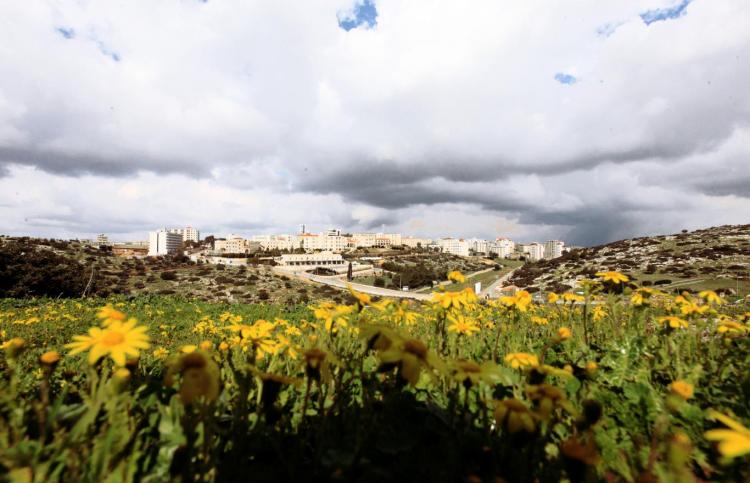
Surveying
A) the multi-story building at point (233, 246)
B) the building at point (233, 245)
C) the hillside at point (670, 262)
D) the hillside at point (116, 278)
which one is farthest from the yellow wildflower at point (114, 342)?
the building at point (233, 245)

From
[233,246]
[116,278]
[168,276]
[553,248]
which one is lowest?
[233,246]

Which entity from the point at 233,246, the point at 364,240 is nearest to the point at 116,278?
the point at 233,246

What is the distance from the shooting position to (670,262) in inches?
1262

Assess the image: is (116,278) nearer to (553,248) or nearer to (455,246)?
(553,248)

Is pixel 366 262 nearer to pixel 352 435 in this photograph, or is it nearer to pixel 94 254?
pixel 94 254

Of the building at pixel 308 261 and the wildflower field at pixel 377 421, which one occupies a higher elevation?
the wildflower field at pixel 377 421

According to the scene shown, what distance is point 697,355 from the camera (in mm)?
3277

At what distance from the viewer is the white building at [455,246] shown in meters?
189

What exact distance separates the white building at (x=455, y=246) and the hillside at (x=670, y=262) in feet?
465

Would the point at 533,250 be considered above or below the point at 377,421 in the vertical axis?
Result: below

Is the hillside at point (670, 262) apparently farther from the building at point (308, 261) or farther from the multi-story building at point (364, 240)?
the multi-story building at point (364, 240)

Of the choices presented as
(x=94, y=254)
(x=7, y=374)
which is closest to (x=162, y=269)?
(x=94, y=254)

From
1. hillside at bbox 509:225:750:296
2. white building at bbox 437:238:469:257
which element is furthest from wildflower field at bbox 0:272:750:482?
white building at bbox 437:238:469:257

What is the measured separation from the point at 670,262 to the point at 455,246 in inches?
6292
